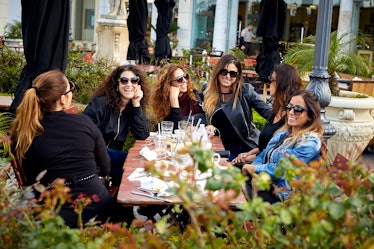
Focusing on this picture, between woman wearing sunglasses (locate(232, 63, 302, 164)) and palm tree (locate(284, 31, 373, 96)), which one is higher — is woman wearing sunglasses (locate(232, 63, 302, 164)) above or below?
below

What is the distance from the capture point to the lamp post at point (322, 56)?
6.81 metres

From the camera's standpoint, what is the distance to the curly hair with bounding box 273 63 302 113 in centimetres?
560

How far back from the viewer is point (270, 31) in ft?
33.5

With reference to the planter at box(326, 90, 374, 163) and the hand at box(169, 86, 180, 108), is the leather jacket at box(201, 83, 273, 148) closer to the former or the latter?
the hand at box(169, 86, 180, 108)

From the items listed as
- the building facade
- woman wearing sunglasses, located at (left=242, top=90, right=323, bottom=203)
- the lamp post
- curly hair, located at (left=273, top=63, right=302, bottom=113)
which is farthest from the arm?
the building facade

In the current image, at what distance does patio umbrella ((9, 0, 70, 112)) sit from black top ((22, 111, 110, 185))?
84.6 inches

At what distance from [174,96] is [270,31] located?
4383 mm

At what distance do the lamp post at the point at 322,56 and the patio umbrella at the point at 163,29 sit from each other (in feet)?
28.9

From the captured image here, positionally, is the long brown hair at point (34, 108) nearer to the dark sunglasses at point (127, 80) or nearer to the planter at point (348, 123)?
the dark sunglasses at point (127, 80)

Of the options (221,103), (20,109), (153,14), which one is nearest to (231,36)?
(153,14)

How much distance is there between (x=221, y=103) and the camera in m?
6.22

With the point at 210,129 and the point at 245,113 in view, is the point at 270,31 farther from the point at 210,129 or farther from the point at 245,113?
the point at 210,129

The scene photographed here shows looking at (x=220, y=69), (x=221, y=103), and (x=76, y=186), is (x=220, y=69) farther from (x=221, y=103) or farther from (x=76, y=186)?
(x=76, y=186)

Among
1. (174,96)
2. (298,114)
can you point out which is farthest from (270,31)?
(298,114)
